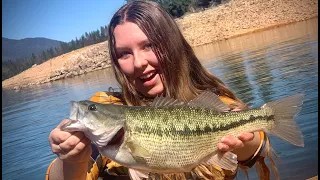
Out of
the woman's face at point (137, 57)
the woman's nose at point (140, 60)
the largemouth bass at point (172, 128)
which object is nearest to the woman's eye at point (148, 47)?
the woman's face at point (137, 57)

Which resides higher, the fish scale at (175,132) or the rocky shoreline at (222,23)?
the fish scale at (175,132)

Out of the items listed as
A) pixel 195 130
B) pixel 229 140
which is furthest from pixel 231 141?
pixel 195 130

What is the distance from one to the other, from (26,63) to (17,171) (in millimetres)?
103813

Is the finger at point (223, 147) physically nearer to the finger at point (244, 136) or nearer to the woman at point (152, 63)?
the finger at point (244, 136)

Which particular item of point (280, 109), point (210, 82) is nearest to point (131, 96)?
point (210, 82)

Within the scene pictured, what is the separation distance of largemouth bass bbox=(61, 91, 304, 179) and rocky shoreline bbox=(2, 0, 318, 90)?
1635 inches

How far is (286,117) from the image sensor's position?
11.0 feet

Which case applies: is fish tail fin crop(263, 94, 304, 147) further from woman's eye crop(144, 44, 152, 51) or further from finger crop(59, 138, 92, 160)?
finger crop(59, 138, 92, 160)

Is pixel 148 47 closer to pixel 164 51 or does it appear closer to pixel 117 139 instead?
pixel 164 51

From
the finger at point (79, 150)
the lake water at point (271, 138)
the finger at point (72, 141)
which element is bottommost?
the lake water at point (271, 138)

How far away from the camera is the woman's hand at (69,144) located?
2775mm

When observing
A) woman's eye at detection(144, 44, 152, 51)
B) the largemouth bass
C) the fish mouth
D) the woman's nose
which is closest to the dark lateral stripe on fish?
the largemouth bass

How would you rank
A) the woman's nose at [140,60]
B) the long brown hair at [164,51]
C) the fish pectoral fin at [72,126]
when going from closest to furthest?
the fish pectoral fin at [72,126]
the woman's nose at [140,60]
the long brown hair at [164,51]

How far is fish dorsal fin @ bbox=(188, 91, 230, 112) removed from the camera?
10.8 feet
